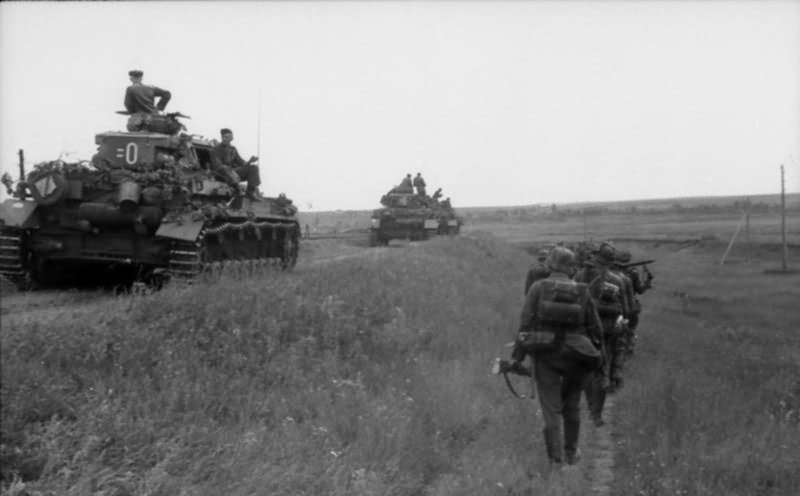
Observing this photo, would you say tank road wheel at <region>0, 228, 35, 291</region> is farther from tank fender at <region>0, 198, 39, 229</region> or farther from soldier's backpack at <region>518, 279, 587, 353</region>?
soldier's backpack at <region>518, 279, 587, 353</region>

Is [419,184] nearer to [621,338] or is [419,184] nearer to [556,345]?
[621,338]

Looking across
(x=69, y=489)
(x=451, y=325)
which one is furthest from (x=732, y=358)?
(x=69, y=489)

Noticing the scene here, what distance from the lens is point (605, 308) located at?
9.77 m

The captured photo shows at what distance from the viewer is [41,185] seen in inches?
493

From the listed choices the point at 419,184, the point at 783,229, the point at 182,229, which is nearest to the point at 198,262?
the point at 182,229

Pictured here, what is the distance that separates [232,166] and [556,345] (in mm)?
8931

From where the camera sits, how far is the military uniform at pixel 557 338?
24.8 ft

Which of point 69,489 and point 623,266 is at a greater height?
point 623,266

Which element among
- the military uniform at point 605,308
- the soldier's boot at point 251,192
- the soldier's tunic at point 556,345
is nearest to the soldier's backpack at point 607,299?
the military uniform at point 605,308

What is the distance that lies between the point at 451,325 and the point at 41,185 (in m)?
6.21

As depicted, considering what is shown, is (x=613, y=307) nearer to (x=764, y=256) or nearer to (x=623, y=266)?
(x=623, y=266)

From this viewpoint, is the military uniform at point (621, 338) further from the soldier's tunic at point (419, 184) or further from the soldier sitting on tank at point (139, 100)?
the soldier's tunic at point (419, 184)

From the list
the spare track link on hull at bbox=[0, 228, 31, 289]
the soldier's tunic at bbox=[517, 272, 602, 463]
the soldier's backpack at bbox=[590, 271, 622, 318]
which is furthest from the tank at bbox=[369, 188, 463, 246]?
the soldier's tunic at bbox=[517, 272, 602, 463]

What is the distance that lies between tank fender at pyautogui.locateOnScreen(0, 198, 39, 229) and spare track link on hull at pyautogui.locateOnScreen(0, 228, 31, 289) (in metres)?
0.20
